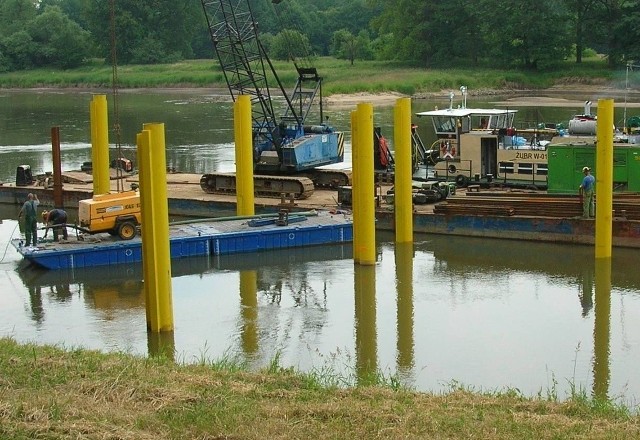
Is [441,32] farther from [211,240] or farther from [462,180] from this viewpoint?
[211,240]

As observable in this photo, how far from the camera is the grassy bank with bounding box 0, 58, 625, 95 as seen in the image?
273 feet

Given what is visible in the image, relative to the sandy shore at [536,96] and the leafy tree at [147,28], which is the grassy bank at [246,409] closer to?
the sandy shore at [536,96]

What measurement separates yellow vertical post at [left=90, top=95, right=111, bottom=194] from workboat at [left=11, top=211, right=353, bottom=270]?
13.3 ft

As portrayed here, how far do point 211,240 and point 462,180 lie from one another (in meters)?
8.14

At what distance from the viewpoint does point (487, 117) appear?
1332 inches

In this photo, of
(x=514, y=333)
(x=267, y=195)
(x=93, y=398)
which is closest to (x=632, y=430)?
(x=93, y=398)

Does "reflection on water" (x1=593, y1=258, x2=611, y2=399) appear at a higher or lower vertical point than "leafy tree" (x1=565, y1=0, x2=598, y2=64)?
lower

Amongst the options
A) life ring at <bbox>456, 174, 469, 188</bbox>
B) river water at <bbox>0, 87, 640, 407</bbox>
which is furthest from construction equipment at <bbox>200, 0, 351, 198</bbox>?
river water at <bbox>0, 87, 640, 407</bbox>

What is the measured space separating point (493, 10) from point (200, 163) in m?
50.8

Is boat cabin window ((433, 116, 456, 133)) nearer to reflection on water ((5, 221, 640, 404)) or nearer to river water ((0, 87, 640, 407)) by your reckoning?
river water ((0, 87, 640, 407))

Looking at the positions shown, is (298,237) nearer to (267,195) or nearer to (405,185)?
(405,185)

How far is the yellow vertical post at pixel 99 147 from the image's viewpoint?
101ft

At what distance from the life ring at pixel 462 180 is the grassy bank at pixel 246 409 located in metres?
17.4

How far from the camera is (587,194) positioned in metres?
26.2
